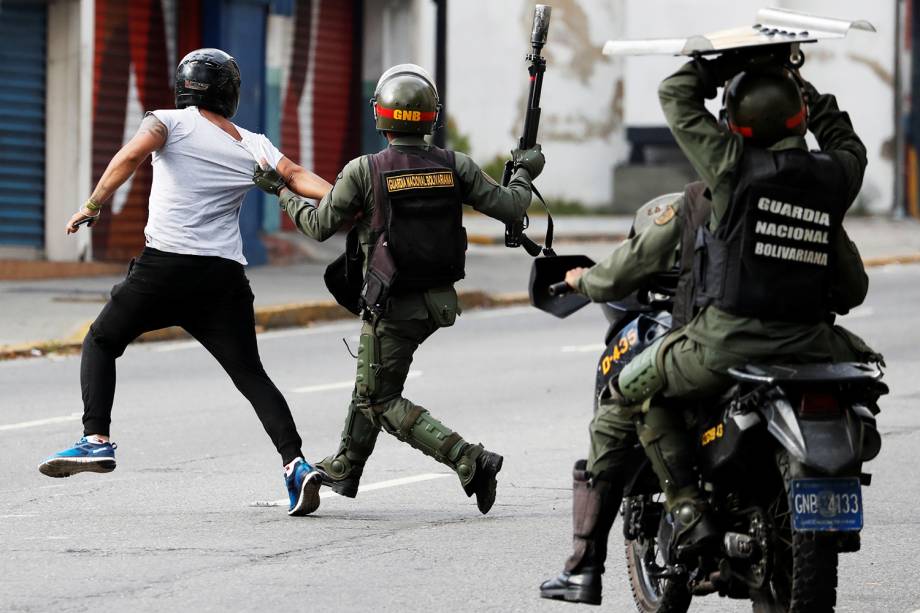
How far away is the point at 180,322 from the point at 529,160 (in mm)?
1601

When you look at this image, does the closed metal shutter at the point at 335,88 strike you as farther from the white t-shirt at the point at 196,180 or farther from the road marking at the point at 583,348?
the white t-shirt at the point at 196,180

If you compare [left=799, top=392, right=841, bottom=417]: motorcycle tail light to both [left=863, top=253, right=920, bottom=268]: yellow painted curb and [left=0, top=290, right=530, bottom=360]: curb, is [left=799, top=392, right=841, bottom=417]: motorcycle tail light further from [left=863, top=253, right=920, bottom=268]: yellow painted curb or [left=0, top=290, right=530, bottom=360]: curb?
[left=863, top=253, right=920, bottom=268]: yellow painted curb

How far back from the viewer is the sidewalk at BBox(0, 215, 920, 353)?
15.2 metres

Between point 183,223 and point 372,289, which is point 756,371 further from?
point 183,223

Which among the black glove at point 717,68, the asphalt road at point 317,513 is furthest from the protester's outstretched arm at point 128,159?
the black glove at point 717,68

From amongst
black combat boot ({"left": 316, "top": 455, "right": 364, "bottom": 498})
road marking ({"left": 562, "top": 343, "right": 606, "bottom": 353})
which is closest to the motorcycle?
black combat boot ({"left": 316, "top": 455, "right": 364, "bottom": 498})

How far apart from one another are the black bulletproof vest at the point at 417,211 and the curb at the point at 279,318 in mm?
5700

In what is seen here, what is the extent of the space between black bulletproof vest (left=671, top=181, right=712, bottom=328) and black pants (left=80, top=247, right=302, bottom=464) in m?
2.85

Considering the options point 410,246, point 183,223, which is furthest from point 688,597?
point 183,223

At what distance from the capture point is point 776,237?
5.11m

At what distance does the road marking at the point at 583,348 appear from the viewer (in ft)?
47.7

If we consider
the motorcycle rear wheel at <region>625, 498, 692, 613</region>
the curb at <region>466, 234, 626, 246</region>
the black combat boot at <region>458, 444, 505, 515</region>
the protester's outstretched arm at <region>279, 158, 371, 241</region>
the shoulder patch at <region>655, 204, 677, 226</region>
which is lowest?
the curb at <region>466, 234, 626, 246</region>

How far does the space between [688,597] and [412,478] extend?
336cm

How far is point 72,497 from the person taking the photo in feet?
26.9
